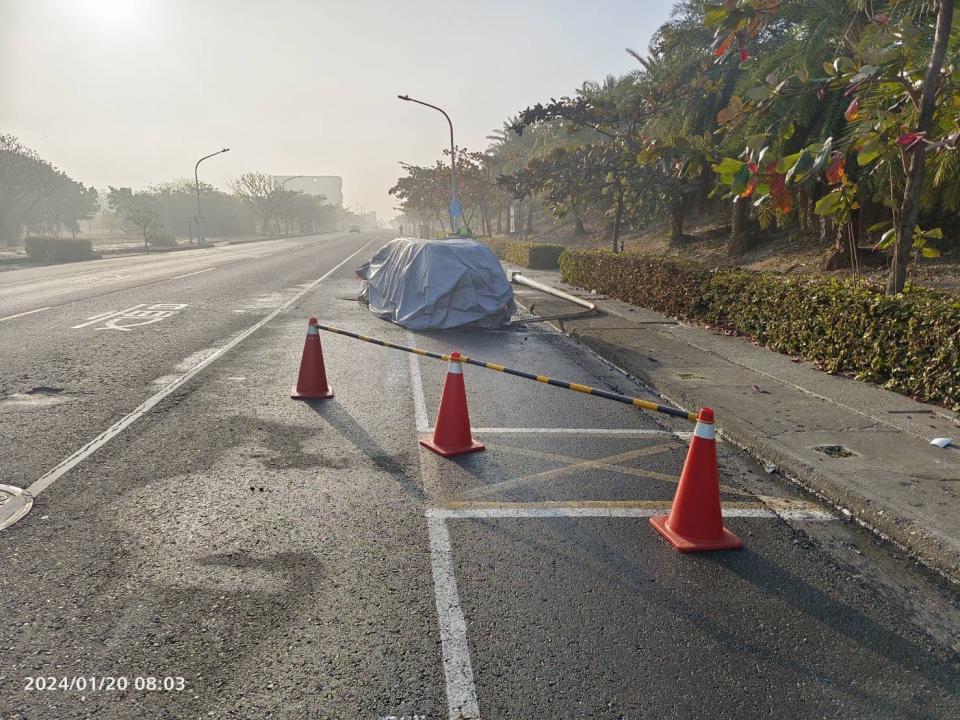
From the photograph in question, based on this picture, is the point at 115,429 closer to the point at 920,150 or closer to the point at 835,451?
the point at 835,451

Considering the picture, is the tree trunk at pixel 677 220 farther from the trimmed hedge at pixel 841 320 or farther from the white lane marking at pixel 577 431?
the white lane marking at pixel 577 431

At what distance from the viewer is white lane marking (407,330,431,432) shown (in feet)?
19.0

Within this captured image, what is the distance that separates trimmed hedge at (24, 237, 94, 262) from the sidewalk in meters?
34.4

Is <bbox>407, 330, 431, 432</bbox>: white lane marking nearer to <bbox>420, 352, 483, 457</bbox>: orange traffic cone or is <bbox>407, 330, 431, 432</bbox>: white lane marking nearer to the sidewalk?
<bbox>420, 352, 483, 457</bbox>: orange traffic cone

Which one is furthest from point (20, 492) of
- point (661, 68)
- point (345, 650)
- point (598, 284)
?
point (661, 68)

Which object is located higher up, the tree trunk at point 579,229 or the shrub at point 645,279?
the tree trunk at point 579,229

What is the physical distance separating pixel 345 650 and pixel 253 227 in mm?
114080

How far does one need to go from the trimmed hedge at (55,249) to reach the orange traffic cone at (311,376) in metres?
33.5

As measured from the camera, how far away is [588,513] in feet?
13.0

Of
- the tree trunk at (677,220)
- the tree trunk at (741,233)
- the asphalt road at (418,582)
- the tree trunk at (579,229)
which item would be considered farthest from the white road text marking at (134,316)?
the tree trunk at (579,229)

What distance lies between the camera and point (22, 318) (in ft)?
36.2

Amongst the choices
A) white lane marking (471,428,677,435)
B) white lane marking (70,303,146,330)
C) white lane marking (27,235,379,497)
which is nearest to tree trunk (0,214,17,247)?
white lane marking (70,303,146,330)

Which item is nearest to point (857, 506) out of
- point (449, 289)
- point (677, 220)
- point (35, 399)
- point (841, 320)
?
point (841, 320)

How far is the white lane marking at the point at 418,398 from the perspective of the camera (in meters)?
5.78
